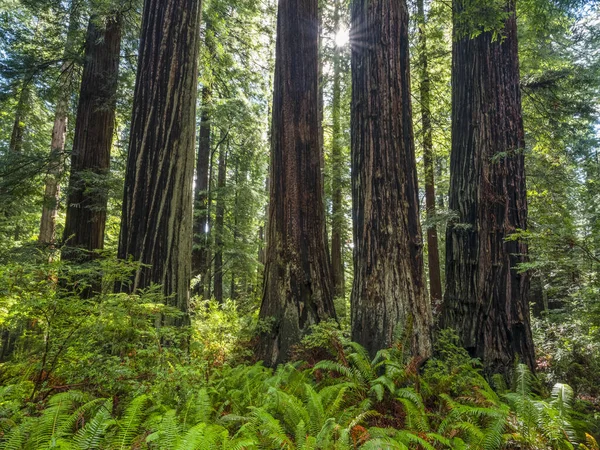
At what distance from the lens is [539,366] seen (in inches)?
231

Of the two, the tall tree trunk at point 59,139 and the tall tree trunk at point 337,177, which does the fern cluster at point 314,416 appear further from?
the tall tree trunk at point 337,177

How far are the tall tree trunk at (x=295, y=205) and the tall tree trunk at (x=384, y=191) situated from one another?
67cm

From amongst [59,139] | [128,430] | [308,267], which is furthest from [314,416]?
[59,139]

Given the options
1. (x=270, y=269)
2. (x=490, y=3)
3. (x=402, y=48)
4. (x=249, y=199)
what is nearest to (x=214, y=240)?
(x=249, y=199)

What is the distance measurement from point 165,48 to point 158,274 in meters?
2.72

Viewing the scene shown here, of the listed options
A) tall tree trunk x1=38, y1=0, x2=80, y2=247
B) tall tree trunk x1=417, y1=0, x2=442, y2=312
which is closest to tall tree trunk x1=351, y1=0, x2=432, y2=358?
tall tree trunk x1=417, y1=0, x2=442, y2=312

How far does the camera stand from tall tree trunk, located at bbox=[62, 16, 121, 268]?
5906 mm

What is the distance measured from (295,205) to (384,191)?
4.15 feet

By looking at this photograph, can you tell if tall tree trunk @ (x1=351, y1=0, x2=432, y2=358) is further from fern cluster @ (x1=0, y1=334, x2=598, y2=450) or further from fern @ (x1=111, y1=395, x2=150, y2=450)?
fern @ (x1=111, y1=395, x2=150, y2=450)

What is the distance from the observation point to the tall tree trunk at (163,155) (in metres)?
3.57

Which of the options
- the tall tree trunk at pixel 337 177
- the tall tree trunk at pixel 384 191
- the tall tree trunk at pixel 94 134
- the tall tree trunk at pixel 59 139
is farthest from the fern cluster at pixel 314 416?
the tall tree trunk at pixel 337 177

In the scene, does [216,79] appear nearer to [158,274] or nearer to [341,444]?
[158,274]

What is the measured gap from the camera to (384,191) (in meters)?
3.77

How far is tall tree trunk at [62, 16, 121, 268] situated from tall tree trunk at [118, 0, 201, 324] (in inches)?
109
